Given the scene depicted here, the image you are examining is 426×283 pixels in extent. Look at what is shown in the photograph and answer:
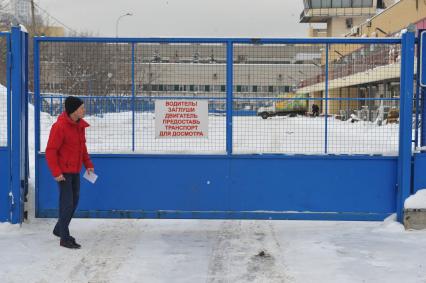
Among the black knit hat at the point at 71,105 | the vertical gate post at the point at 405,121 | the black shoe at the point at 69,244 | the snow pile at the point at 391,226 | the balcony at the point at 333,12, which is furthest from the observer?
the balcony at the point at 333,12

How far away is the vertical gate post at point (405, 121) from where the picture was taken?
283 inches

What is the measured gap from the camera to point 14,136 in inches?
286

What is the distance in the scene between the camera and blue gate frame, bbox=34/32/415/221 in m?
7.45

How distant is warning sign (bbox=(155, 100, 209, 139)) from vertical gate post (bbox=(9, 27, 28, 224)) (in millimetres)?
1769

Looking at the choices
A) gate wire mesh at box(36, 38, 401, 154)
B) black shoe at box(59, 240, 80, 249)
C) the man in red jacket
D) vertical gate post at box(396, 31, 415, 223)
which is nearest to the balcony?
gate wire mesh at box(36, 38, 401, 154)

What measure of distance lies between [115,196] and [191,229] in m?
1.12

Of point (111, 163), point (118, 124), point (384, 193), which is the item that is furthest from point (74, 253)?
point (118, 124)

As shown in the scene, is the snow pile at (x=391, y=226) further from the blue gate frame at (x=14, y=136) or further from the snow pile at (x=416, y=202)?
the blue gate frame at (x=14, y=136)

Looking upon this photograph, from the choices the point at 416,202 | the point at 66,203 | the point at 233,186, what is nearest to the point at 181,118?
the point at 233,186

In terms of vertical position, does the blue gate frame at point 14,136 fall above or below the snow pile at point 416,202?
above

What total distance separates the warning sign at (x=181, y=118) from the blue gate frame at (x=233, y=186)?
0.31 metres

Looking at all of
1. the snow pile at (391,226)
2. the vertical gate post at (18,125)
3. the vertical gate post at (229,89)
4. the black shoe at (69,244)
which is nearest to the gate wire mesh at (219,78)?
the vertical gate post at (229,89)

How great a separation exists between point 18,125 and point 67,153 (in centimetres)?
117

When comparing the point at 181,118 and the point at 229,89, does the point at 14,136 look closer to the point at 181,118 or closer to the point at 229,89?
the point at 181,118
